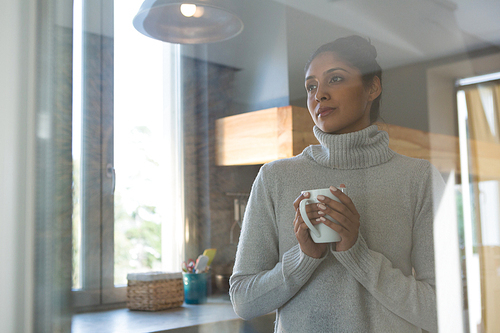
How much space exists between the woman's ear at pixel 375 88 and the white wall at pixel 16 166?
1.25 meters

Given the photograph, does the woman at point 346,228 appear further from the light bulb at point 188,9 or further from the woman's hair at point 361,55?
the light bulb at point 188,9

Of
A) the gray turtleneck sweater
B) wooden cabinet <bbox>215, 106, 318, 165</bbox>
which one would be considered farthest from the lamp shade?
the gray turtleneck sweater

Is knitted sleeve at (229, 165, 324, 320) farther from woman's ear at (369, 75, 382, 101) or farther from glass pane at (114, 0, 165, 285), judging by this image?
glass pane at (114, 0, 165, 285)

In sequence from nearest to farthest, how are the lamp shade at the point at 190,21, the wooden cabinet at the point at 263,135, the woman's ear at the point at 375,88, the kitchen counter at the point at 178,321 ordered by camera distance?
the woman's ear at the point at 375,88
the wooden cabinet at the point at 263,135
the kitchen counter at the point at 178,321
the lamp shade at the point at 190,21

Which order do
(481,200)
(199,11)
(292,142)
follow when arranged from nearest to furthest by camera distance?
(481,200)
(292,142)
(199,11)

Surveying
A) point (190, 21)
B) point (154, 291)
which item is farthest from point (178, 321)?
point (190, 21)

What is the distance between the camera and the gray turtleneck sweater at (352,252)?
485 millimetres

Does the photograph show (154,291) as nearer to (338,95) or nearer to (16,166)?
(16,166)

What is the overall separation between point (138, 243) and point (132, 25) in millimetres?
613

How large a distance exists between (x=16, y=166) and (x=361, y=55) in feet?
4.18

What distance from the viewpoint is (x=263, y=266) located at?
2.05 ft

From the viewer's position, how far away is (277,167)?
0.66 metres

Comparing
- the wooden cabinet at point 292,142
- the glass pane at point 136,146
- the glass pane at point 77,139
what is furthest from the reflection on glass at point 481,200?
the glass pane at point 77,139

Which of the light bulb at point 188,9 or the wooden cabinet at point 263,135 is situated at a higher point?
the light bulb at point 188,9
